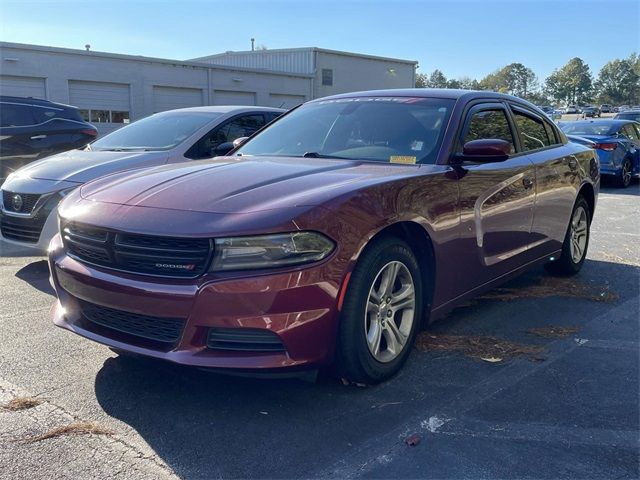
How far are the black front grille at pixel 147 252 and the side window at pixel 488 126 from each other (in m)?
2.18

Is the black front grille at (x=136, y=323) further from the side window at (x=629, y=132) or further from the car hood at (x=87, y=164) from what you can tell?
the side window at (x=629, y=132)

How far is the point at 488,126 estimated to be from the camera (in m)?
4.67

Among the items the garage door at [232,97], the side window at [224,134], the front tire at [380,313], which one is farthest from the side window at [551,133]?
the garage door at [232,97]

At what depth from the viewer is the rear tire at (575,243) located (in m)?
5.82

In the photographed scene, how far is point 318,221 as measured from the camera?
2.99m

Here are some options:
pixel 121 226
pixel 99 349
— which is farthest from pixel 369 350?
pixel 99 349

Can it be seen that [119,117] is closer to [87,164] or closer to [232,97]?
[232,97]

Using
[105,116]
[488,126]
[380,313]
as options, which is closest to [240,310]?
[380,313]

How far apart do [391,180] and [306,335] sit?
1036mm

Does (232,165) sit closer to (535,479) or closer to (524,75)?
(535,479)

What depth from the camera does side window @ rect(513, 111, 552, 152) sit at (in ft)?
16.8

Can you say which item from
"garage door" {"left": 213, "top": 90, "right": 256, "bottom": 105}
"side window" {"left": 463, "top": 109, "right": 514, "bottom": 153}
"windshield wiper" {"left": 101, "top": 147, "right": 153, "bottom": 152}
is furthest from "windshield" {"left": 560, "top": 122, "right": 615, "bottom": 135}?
"garage door" {"left": 213, "top": 90, "right": 256, "bottom": 105}

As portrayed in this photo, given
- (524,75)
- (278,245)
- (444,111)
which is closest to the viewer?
(278,245)

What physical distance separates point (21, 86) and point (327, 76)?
16.8 m
